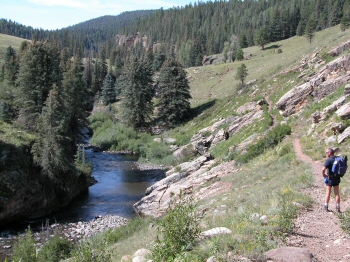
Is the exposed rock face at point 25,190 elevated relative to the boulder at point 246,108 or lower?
lower

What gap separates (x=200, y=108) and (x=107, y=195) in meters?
29.5

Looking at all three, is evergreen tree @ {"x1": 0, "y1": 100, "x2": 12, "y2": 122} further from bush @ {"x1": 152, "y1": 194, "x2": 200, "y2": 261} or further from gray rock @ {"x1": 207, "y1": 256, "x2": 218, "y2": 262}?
gray rock @ {"x1": 207, "y1": 256, "x2": 218, "y2": 262}

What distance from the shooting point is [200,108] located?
56.2m

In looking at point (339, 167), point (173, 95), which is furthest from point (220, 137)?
point (339, 167)

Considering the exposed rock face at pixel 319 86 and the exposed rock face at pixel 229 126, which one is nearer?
the exposed rock face at pixel 319 86

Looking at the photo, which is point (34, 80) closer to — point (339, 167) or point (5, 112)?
point (5, 112)

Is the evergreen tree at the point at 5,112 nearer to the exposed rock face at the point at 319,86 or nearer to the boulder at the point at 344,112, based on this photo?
the exposed rock face at the point at 319,86

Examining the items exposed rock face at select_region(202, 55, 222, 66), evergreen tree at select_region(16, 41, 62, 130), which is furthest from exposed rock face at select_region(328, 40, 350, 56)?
exposed rock face at select_region(202, 55, 222, 66)

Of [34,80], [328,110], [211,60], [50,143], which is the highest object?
[211,60]

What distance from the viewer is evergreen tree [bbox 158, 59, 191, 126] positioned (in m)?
53.5

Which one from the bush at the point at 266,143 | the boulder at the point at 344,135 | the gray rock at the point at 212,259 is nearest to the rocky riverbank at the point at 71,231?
the bush at the point at 266,143

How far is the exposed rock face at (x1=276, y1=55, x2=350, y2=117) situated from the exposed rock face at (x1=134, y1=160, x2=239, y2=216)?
24.7 feet

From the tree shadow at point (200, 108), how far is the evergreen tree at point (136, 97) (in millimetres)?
7704

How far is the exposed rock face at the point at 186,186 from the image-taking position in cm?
2061
